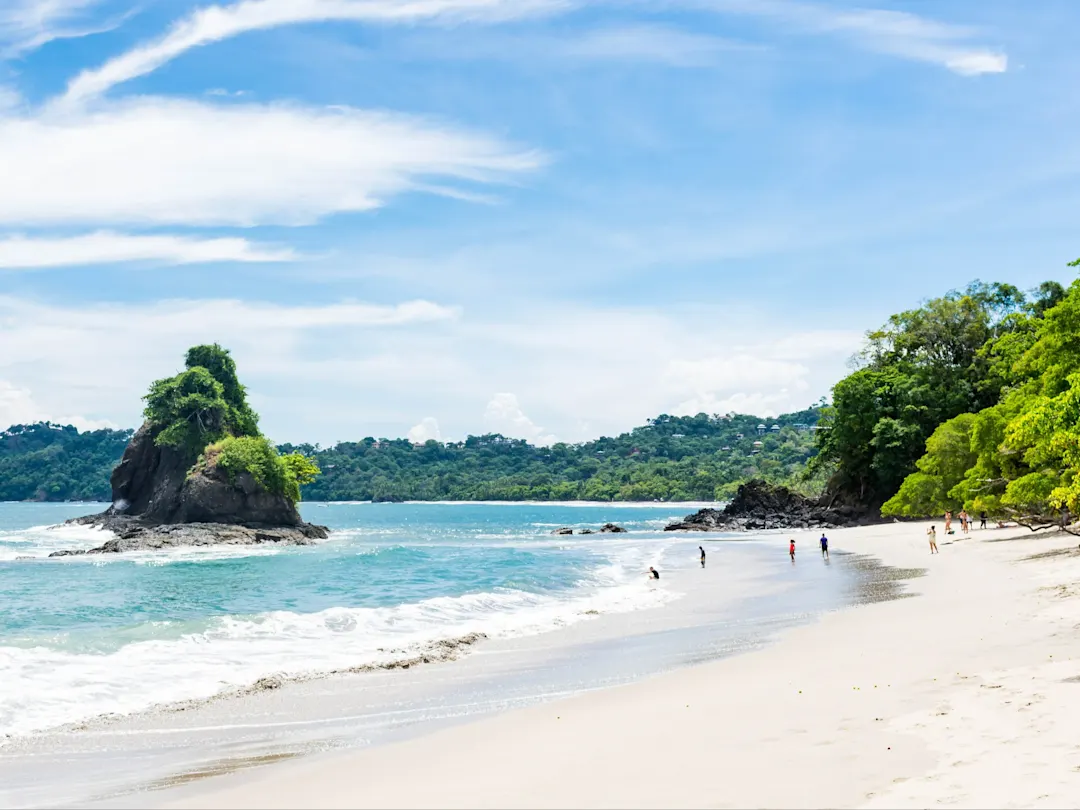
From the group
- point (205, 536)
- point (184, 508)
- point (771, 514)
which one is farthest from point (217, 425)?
point (771, 514)

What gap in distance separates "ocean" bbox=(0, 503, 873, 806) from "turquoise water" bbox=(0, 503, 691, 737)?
8 centimetres

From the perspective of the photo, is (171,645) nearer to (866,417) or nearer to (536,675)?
(536,675)

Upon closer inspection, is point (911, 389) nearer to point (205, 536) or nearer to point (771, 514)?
point (771, 514)

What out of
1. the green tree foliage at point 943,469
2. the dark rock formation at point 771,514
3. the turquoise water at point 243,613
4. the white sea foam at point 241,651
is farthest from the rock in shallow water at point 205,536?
the green tree foliage at point 943,469

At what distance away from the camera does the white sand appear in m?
7.12

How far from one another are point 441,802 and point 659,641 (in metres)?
11.4

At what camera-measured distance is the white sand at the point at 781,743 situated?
23.4 ft

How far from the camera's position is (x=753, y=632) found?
18.6 m

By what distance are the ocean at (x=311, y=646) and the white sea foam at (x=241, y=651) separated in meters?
0.06

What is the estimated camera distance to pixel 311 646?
60.8ft

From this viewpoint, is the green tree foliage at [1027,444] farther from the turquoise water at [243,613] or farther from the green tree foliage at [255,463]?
the green tree foliage at [255,463]

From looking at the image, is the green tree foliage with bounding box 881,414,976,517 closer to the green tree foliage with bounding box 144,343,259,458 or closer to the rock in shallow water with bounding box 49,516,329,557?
Result: the rock in shallow water with bounding box 49,516,329,557

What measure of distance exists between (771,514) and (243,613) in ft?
229

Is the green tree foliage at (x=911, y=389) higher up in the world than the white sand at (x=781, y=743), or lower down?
higher up
